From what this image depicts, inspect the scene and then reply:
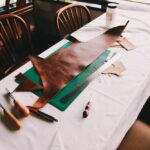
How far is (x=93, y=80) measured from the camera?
3.35ft

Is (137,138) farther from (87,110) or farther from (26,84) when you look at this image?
(26,84)

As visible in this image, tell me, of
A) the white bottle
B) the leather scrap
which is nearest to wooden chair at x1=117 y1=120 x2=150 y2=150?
the leather scrap

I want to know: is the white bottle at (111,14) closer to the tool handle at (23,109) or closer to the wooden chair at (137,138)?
the wooden chair at (137,138)

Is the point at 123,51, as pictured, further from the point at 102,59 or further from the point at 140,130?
the point at 140,130

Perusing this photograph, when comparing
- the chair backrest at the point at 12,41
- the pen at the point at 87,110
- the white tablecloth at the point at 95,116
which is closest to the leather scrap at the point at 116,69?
the white tablecloth at the point at 95,116

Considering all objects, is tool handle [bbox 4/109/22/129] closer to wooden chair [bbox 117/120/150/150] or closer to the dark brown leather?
the dark brown leather

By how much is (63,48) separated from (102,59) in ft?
0.76

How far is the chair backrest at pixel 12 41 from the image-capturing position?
148 centimetres

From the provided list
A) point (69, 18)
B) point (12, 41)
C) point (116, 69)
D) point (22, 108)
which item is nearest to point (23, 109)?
point (22, 108)

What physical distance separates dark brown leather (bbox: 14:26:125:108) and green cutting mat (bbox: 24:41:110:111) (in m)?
0.02

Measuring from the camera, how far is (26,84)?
99cm

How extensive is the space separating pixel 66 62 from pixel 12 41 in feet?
1.98

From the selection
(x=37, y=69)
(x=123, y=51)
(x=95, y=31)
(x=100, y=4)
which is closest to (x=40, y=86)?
(x=37, y=69)

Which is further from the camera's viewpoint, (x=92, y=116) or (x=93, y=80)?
(x=93, y=80)
